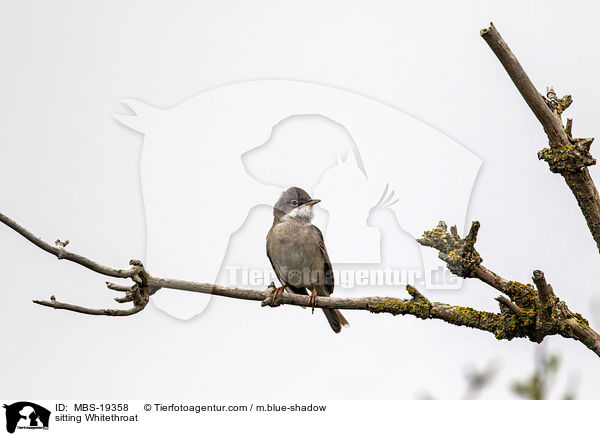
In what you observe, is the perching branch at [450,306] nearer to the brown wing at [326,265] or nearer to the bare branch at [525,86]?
the bare branch at [525,86]

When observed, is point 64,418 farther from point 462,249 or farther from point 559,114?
point 559,114

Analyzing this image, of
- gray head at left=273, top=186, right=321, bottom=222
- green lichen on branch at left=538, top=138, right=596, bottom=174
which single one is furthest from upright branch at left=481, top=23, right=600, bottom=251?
gray head at left=273, top=186, right=321, bottom=222

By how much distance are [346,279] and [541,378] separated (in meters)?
2.06

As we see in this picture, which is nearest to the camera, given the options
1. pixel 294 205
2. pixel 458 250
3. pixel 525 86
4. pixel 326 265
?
pixel 525 86

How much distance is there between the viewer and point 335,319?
8.64 metres

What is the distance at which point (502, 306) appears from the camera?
4.89 metres

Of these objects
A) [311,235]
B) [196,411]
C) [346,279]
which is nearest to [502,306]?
[346,279]

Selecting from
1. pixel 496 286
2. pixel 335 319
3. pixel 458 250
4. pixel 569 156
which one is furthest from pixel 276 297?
pixel 335 319

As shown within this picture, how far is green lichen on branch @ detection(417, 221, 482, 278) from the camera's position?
453 cm

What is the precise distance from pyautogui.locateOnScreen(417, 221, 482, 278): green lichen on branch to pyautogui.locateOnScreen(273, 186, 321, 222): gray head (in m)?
3.26

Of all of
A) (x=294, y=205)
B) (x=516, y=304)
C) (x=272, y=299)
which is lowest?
(x=516, y=304)

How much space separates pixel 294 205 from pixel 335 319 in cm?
164

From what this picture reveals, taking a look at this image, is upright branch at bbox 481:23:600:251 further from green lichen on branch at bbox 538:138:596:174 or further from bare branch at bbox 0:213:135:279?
bare branch at bbox 0:213:135:279

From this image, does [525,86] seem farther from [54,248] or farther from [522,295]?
[54,248]
